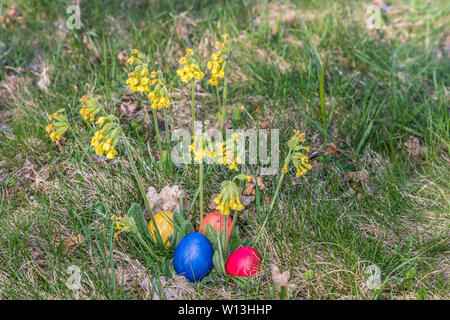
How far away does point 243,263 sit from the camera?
6.64 feet

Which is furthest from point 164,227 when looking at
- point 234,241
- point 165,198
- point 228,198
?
point 228,198

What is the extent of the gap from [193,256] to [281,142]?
1.08 meters

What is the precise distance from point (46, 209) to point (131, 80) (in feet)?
Result: 2.99

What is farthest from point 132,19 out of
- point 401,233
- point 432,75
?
point 401,233

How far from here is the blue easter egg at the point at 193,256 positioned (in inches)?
79.2

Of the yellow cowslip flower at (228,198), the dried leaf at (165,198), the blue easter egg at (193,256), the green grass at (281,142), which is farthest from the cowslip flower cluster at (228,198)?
the dried leaf at (165,198)

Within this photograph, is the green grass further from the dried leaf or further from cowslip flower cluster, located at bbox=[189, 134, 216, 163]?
cowslip flower cluster, located at bbox=[189, 134, 216, 163]

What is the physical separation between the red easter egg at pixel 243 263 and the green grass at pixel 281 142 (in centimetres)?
7

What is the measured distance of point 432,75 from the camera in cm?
357

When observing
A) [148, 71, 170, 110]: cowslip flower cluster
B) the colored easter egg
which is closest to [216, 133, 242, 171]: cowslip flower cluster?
[148, 71, 170, 110]: cowslip flower cluster

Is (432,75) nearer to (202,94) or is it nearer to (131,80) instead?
(202,94)

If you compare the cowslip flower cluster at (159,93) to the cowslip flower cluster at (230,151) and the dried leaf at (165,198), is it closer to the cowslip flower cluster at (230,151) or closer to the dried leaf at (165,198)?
the cowslip flower cluster at (230,151)

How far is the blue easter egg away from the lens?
2.01 metres
